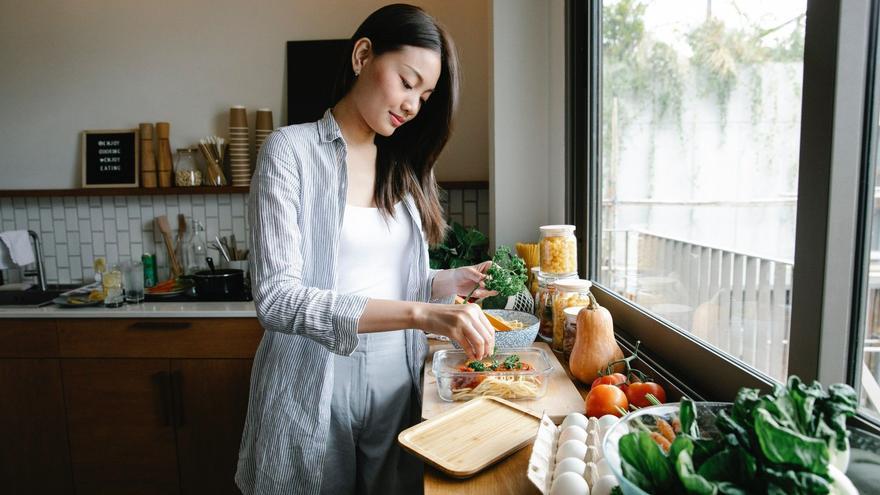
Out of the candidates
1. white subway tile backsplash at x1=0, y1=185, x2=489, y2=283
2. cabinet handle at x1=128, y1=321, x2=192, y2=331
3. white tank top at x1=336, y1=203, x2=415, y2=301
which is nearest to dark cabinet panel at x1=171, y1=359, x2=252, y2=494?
cabinet handle at x1=128, y1=321, x2=192, y2=331

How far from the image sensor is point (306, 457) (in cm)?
129

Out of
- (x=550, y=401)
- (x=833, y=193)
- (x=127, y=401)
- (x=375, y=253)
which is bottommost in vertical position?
(x=127, y=401)

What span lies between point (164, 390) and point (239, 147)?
1.20 m

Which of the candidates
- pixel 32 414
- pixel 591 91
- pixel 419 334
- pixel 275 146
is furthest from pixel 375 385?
pixel 32 414

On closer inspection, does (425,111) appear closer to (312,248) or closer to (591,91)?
(312,248)

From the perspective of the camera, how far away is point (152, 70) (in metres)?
2.95

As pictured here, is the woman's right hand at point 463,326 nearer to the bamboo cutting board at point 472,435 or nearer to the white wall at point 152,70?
the bamboo cutting board at point 472,435

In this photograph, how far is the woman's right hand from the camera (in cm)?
107

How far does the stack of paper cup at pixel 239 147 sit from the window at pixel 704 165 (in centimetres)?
175

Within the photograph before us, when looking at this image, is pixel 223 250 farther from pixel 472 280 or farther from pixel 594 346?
pixel 594 346

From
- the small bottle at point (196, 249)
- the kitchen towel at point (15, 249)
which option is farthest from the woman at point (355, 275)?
the kitchen towel at point (15, 249)

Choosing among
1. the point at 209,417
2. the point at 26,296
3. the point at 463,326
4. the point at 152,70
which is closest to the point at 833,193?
the point at 463,326

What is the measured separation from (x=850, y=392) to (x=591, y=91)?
1.63m

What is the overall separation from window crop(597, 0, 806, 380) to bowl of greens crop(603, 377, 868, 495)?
1.53 metres
